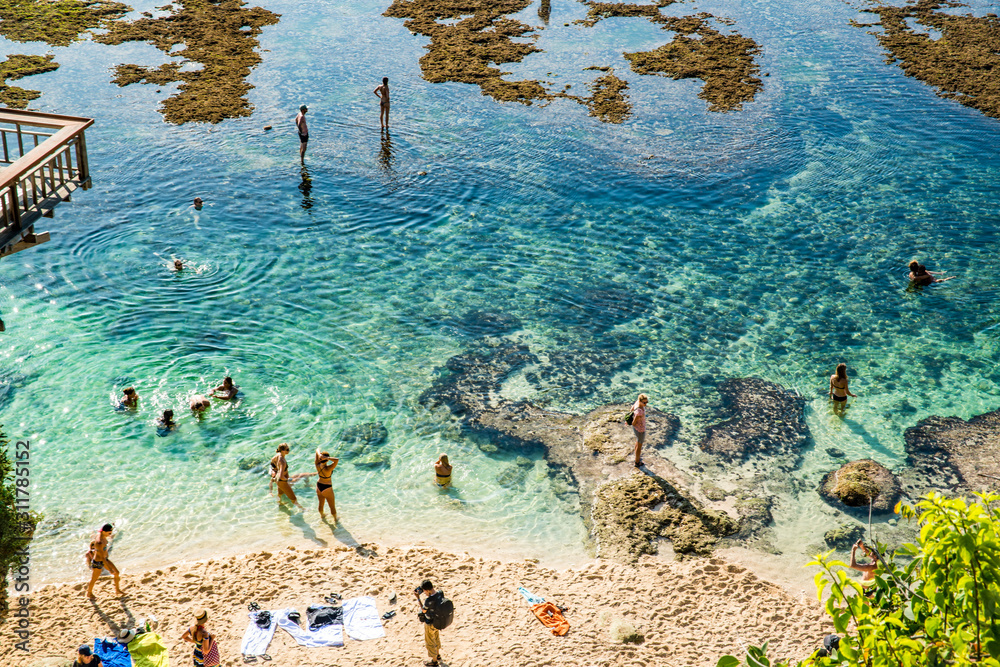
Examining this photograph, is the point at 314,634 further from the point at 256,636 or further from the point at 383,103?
the point at 383,103

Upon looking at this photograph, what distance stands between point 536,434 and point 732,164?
56.6 feet

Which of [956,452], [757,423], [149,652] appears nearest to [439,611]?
[149,652]

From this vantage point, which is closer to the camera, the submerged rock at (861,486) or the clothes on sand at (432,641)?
the clothes on sand at (432,641)

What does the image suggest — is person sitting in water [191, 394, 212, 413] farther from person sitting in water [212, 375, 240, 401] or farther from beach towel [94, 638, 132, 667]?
beach towel [94, 638, 132, 667]

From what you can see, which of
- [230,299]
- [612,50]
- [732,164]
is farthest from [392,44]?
[230,299]

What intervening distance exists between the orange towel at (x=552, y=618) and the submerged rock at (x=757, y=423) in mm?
6169

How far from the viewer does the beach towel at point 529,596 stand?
14.5 m

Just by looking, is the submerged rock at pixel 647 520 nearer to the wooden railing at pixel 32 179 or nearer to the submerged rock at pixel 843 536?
the submerged rock at pixel 843 536

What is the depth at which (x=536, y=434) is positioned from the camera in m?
18.8

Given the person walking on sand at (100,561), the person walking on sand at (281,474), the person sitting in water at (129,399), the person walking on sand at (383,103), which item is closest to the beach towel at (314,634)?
the person walking on sand at (100,561)

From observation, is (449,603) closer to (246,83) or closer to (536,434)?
(536,434)

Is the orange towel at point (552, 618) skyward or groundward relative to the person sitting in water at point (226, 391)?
groundward

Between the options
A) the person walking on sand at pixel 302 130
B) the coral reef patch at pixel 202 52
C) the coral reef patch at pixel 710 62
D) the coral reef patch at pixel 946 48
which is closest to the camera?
the person walking on sand at pixel 302 130

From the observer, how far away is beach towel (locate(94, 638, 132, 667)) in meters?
12.3
